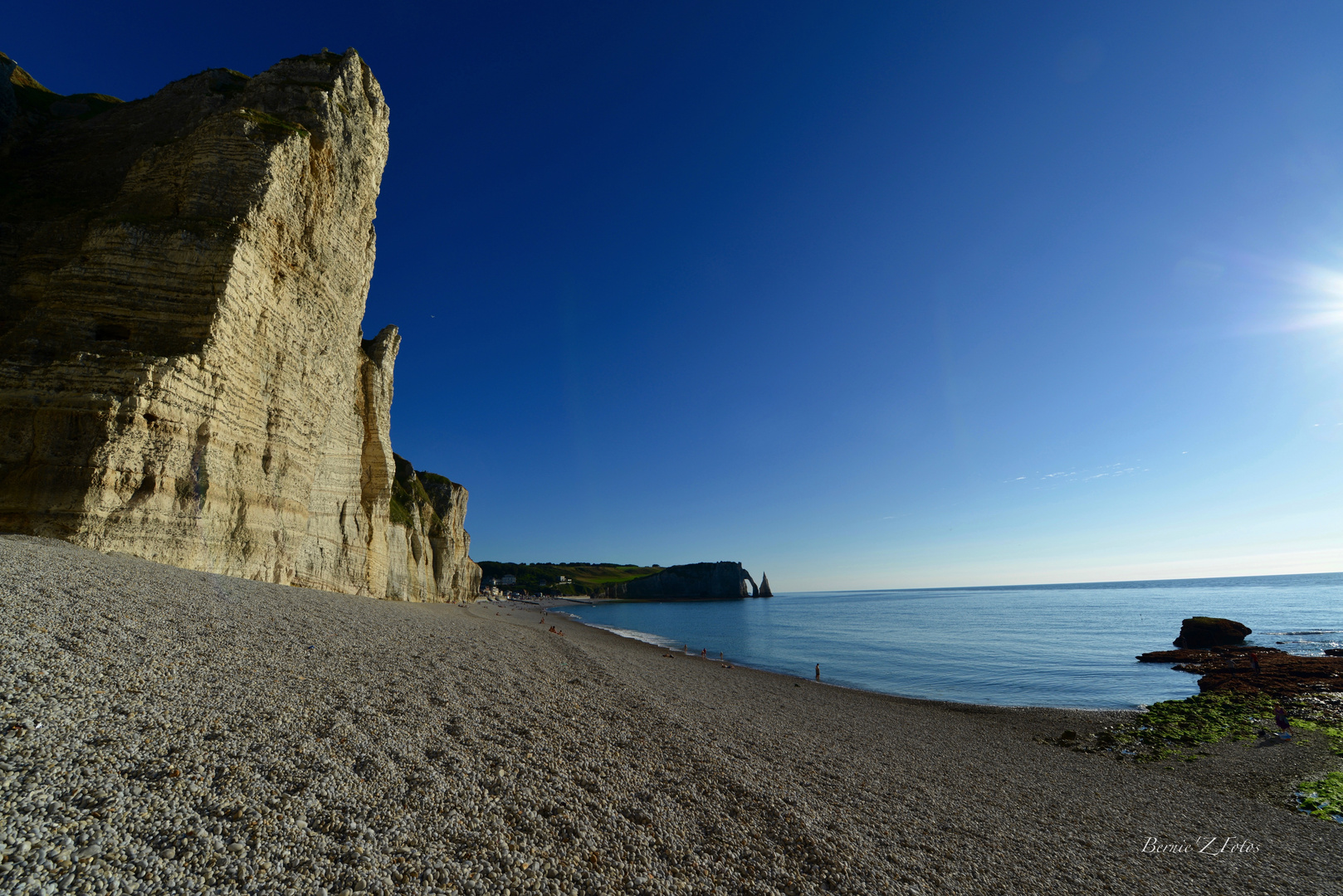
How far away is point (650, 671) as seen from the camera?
67.2 ft

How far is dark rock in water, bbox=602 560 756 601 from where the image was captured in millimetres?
145625

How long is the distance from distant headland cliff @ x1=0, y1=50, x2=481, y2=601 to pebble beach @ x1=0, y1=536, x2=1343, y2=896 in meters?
2.37

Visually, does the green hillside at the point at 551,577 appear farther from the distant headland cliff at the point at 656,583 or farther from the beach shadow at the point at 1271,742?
the beach shadow at the point at 1271,742

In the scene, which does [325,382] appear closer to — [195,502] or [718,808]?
[195,502]

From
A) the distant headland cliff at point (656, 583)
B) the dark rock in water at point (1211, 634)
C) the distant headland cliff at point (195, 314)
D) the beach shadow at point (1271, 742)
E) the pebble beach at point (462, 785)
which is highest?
the distant headland cliff at point (195, 314)

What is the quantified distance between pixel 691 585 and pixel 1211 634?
389 ft

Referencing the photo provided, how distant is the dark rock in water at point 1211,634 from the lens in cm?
3791

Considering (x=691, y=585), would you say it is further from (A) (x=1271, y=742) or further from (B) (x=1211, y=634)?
(A) (x=1271, y=742)

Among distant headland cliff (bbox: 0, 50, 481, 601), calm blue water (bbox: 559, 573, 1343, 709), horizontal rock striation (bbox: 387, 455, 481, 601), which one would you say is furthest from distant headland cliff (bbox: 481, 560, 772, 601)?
distant headland cliff (bbox: 0, 50, 481, 601)

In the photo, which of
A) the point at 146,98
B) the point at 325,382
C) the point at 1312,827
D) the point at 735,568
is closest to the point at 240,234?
the point at 325,382

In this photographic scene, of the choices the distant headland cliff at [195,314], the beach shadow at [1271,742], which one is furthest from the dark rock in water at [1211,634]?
the distant headland cliff at [195,314]

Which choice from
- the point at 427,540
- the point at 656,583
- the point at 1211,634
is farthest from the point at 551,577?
the point at 1211,634

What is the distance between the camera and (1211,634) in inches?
1497

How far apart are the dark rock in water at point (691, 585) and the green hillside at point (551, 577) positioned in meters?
9.49
